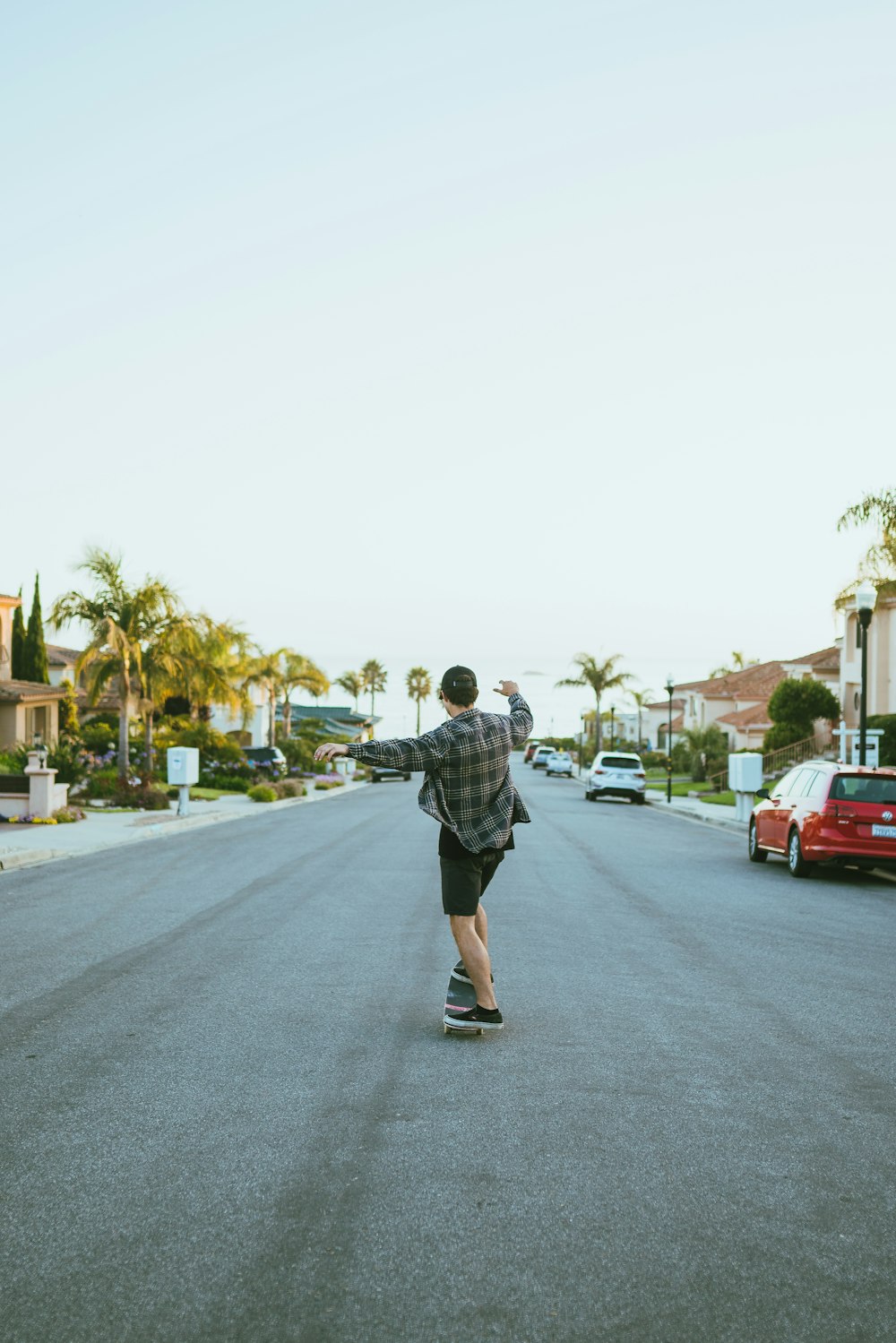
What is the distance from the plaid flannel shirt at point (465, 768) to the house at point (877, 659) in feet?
119

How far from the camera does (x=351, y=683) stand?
124 meters

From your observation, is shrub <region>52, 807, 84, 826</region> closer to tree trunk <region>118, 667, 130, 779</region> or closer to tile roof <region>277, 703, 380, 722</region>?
tree trunk <region>118, 667, 130, 779</region>

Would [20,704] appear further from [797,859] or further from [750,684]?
[750,684]

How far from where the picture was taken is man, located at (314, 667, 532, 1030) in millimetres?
6230

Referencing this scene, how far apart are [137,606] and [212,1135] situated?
96.4 feet

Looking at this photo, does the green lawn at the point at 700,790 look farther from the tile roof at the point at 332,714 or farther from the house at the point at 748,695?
the tile roof at the point at 332,714

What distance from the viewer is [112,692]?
58.6 m

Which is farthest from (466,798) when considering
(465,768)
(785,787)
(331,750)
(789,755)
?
(789,755)

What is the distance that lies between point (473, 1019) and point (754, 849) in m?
12.2

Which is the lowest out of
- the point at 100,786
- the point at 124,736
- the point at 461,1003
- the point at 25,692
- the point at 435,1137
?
the point at 100,786

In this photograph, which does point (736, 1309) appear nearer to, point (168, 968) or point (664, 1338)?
point (664, 1338)

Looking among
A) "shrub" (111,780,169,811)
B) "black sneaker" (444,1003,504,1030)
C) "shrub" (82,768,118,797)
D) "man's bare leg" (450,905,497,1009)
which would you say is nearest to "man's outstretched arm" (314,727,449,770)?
"man's bare leg" (450,905,497,1009)

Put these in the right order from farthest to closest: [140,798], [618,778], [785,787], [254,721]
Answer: [254,721]
[618,778]
[140,798]
[785,787]

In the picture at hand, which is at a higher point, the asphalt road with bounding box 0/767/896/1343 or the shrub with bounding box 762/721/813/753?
the shrub with bounding box 762/721/813/753
